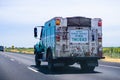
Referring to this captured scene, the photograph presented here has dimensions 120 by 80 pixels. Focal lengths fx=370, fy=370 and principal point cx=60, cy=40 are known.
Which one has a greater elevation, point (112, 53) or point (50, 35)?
point (50, 35)

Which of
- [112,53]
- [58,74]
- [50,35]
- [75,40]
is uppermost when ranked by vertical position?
[50,35]

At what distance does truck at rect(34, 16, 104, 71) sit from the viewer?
21156mm

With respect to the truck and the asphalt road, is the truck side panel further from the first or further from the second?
the asphalt road

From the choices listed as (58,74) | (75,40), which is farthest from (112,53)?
(58,74)

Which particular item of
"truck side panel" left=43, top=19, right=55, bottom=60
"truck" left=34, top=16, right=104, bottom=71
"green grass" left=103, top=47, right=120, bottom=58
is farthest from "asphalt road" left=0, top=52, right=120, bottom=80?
"green grass" left=103, top=47, right=120, bottom=58

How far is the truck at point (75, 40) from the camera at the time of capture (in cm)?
2116

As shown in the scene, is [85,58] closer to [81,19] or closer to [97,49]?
[97,49]

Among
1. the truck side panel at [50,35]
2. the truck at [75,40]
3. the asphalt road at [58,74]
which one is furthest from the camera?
the truck side panel at [50,35]

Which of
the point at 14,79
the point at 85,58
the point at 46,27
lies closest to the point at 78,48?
the point at 85,58

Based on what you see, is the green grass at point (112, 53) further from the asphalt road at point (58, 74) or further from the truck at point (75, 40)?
the truck at point (75, 40)

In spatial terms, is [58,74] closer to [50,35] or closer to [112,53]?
[50,35]

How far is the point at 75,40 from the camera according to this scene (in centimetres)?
2159

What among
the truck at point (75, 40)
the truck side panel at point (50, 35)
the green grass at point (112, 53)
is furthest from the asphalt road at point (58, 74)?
the green grass at point (112, 53)

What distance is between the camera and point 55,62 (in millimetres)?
21469
